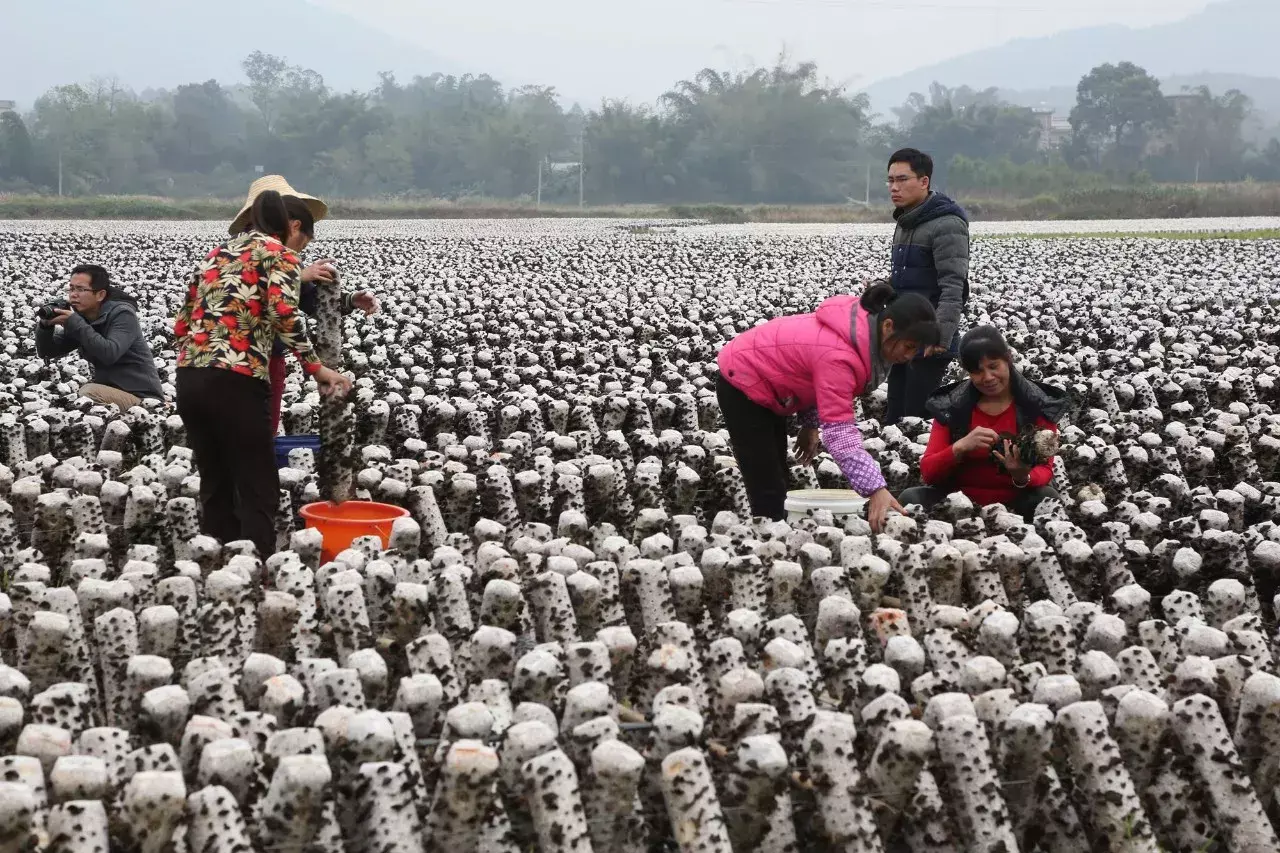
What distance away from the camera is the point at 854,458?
16.1 ft

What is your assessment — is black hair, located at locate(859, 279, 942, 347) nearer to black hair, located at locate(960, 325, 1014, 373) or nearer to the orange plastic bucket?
black hair, located at locate(960, 325, 1014, 373)

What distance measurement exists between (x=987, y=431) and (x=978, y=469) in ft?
0.94

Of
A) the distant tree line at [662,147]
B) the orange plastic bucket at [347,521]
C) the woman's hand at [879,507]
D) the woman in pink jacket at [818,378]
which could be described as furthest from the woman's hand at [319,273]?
the distant tree line at [662,147]

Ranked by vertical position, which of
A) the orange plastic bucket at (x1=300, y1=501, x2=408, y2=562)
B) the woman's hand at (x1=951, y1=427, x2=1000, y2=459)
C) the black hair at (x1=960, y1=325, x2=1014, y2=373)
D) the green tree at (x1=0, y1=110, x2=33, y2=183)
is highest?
the green tree at (x1=0, y1=110, x2=33, y2=183)

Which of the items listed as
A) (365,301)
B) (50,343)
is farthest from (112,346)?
(365,301)

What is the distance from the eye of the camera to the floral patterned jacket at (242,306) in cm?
508

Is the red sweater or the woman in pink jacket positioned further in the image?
the red sweater

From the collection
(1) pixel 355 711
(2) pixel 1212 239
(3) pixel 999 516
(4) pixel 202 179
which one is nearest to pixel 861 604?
(3) pixel 999 516

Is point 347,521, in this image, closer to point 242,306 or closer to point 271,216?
point 242,306

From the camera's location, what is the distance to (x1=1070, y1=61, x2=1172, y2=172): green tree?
83.8 metres

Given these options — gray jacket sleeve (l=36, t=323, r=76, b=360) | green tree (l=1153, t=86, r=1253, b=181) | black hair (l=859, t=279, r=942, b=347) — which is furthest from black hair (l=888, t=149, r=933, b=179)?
green tree (l=1153, t=86, r=1253, b=181)

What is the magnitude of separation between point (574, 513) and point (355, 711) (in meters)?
1.95

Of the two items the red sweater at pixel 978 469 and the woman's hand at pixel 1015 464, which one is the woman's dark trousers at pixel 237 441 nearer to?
the red sweater at pixel 978 469

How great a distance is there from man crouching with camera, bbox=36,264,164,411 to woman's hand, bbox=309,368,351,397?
8.05 ft
